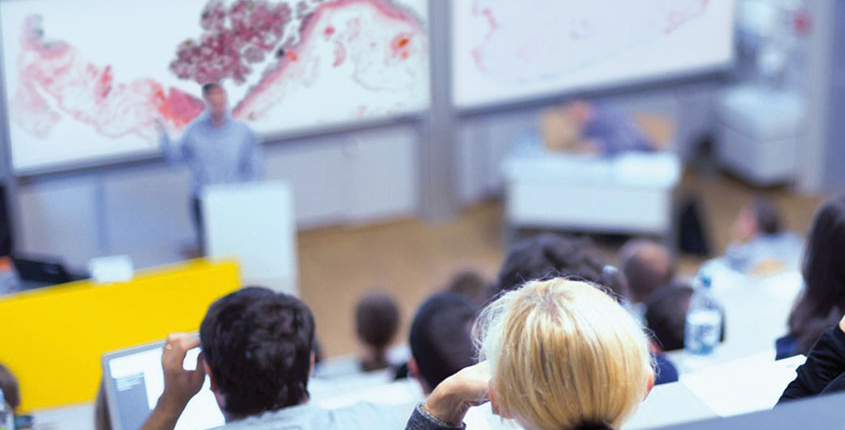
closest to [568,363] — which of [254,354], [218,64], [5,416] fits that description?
[254,354]

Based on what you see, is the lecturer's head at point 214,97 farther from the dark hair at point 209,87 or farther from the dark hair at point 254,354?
the dark hair at point 254,354

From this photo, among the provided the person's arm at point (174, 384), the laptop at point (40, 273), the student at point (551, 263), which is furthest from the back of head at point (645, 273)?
the person's arm at point (174, 384)

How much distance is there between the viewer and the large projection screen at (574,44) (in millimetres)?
3861

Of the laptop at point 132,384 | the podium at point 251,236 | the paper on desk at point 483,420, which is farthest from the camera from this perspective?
the podium at point 251,236

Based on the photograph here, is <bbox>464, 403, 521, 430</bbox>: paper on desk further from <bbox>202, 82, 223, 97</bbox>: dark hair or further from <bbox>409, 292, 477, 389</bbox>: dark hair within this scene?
<bbox>202, 82, 223, 97</bbox>: dark hair

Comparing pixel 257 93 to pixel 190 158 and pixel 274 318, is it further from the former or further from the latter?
pixel 274 318

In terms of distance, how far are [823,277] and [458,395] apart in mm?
1375

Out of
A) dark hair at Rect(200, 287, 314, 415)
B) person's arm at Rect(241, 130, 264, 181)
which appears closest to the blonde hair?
dark hair at Rect(200, 287, 314, 415)

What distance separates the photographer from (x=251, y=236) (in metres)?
4.37

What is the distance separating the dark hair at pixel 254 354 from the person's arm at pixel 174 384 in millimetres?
75

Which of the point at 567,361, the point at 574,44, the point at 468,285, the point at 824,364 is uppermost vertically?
the point at 574,44

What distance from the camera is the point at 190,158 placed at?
3.86 meters

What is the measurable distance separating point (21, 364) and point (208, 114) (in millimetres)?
939

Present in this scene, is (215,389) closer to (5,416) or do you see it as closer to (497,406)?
(5,416)
